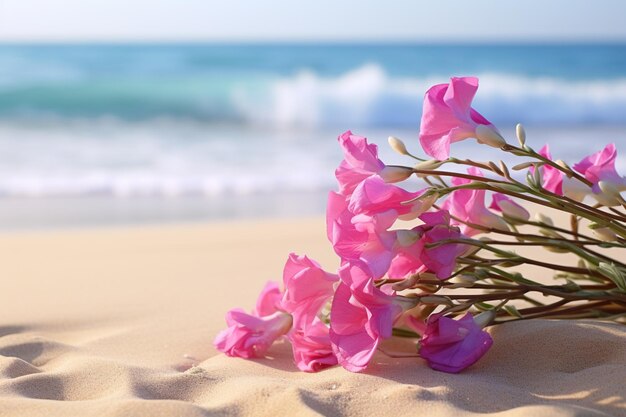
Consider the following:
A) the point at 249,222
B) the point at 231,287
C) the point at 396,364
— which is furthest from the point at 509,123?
the point at 396,364

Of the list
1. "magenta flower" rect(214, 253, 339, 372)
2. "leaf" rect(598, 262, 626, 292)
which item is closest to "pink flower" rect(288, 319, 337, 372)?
"magenta flower" rect(214, 253, 339, 372)

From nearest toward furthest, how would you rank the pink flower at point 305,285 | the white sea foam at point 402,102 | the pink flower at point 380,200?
the pink flower at point 380,200
the pink flower at point 305,285
the white sea foam at point 402,102

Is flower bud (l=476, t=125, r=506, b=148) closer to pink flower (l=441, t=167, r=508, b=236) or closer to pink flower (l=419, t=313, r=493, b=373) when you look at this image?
pink flower (l=441, t=167, r=508, b=236)

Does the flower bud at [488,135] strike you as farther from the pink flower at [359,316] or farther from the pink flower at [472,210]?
the pink flower at [359,316]

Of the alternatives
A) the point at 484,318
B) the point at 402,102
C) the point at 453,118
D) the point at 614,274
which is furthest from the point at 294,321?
the point at 402,102

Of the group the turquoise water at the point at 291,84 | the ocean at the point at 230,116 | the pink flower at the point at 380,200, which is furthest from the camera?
the turquoise water at the point at 291,84

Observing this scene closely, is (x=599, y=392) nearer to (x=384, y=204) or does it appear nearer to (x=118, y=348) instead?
(x=384, y=204)

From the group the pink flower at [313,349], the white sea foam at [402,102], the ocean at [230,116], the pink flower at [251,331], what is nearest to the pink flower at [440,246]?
the pink flower at [313,349]
